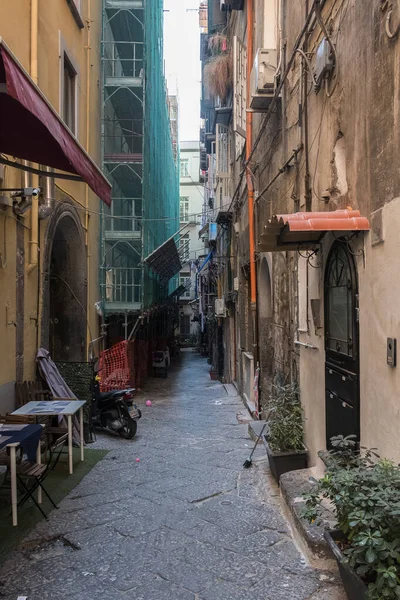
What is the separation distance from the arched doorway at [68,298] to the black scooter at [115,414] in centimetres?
202

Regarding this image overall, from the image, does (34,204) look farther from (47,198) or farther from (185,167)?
(185,167)

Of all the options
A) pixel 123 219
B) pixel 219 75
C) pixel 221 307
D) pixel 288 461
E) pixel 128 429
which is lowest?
pixel 128 429

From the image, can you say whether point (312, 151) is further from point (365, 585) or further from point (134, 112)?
point (134, 112)

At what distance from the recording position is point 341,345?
4059mm

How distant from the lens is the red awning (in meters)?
2.76

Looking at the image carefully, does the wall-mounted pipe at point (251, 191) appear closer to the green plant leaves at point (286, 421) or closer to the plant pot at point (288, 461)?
the green plant leaves at point (286, 421)

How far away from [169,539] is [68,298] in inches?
267

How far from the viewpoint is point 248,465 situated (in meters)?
5.89

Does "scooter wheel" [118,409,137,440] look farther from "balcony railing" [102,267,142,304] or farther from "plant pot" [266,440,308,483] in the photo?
"balcony railing" [102,267,142,304]

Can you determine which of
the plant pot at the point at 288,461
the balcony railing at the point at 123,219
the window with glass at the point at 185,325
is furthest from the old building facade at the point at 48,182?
the window with glass at the point at 185,325

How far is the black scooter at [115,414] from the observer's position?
307 inches

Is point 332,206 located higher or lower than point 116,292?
higher

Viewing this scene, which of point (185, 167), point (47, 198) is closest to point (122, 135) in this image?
point (47, 198)

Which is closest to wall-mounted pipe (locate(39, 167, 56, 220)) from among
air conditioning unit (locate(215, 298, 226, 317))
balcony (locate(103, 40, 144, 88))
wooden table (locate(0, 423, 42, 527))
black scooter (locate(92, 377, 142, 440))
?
black scooter (locate(92, 377, 142, 440))
